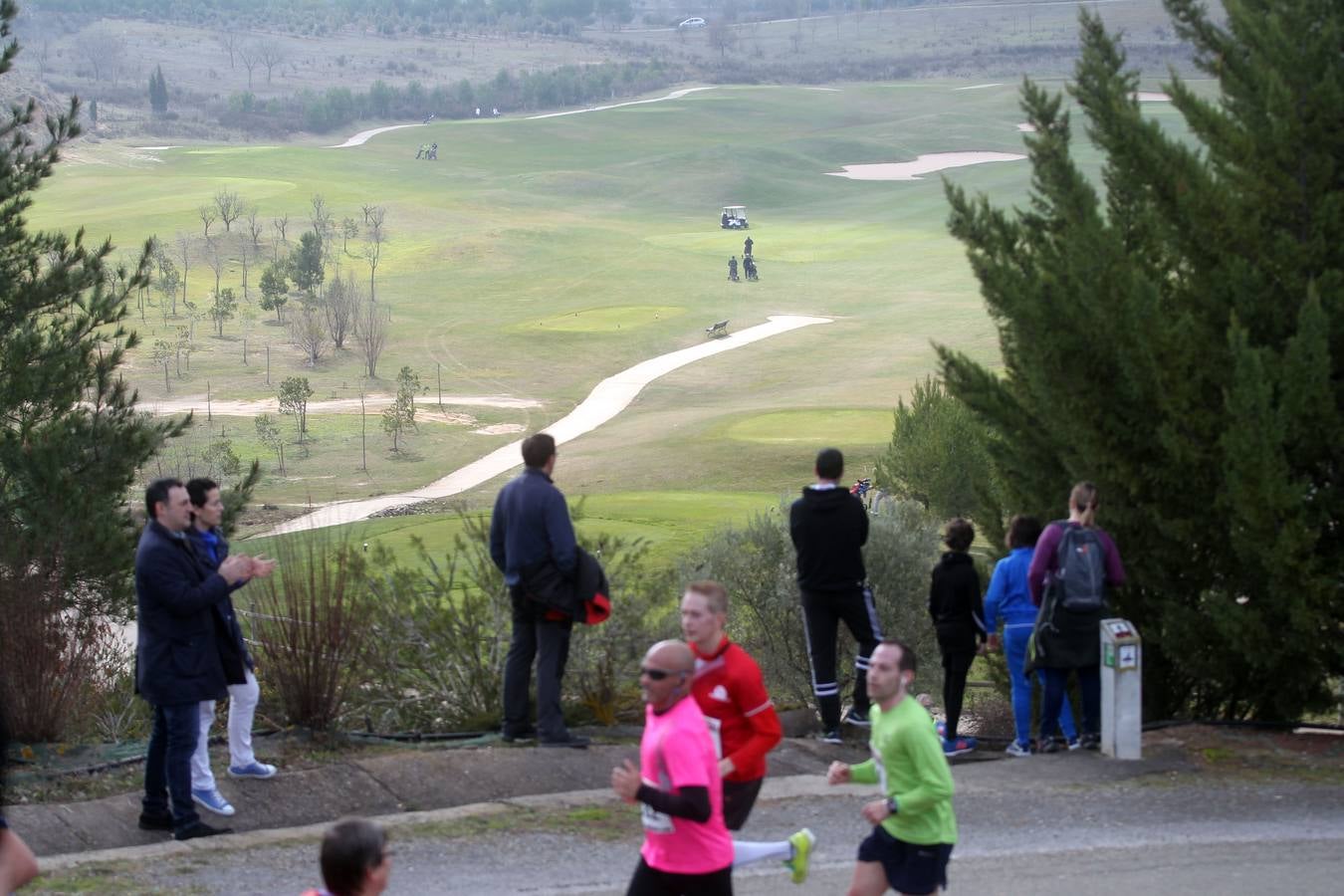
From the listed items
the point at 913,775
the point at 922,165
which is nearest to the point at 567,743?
the point at 913,775

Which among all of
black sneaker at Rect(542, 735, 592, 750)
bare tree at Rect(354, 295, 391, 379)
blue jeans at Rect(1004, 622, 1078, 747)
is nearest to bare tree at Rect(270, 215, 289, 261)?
bare tree at Rect(354, 295, 391, 379)

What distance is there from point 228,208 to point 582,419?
48.3 m

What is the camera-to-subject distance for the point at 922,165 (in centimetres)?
13212

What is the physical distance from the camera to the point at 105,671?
1170 centimetres

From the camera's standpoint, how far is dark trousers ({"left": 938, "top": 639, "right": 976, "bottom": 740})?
30.2ft

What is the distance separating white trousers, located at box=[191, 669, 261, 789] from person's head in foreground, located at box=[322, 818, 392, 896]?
12.5 ft

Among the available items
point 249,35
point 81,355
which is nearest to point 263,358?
point 81,355

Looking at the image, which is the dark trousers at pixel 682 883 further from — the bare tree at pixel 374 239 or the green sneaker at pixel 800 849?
the bare tree at pixel 374 239

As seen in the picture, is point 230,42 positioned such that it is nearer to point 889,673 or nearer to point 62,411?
point 62,411

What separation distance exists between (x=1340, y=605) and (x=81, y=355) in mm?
13436

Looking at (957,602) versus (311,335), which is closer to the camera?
(957,602)

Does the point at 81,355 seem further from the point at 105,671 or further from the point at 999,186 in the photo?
the point at 999,186

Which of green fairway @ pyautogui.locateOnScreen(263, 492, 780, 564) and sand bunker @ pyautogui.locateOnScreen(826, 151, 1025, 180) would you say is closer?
green fairway @ pyautogui.locateOnScreen(263, 492, 780, 564)

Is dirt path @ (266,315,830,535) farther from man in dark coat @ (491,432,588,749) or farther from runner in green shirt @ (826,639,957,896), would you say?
runner in green shirt @ (826,639,957,896)
